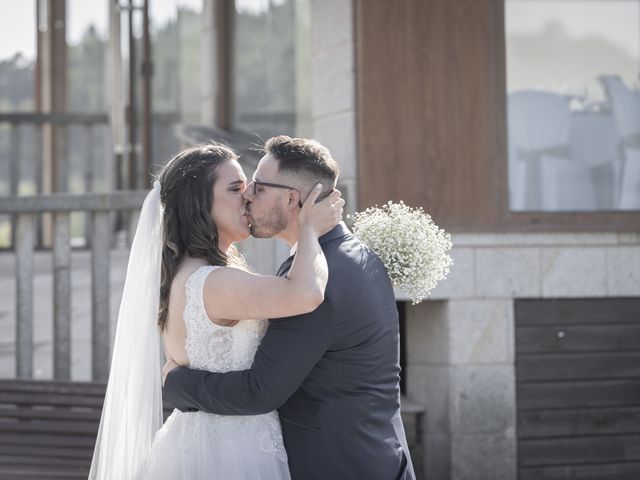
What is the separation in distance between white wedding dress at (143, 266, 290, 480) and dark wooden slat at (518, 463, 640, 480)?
3.43m

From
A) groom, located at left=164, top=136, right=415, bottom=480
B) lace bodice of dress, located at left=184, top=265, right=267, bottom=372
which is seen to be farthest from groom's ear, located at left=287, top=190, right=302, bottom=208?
lace bodice of dress, located at left=184, top=265, right=267, bottom=372

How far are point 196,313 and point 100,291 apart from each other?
3133 mm

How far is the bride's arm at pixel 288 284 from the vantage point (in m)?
3.30

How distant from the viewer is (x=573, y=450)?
6703 mm

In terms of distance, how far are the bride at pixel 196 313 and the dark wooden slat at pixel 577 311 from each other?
9.92ft

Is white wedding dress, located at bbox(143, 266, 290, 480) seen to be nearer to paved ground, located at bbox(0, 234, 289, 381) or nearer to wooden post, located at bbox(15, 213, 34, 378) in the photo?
paved ground, located at bbox(0, 234, 289, 381)

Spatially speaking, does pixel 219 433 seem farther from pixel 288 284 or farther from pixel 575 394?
pixel 575 394

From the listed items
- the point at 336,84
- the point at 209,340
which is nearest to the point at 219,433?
the point at 209,340

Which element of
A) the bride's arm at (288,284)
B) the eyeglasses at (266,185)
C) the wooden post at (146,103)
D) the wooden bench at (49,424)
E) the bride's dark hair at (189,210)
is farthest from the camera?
the wooden post at (146,103)

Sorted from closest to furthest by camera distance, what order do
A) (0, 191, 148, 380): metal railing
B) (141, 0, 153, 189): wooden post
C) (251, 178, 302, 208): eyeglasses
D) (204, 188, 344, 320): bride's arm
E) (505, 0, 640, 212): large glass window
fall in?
1. (204, 188, 344, 320): bride's arm
2. (251, 178, 302, 208): eyeglasses
3. (0, 191, 148, 380): metal railing
4. (505, 0, 640, 212): large glass window
5. (141, 0, 153, 189): wooden post

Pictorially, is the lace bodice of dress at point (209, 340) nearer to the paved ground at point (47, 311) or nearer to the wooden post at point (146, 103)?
the paved ground at point (47, 311)

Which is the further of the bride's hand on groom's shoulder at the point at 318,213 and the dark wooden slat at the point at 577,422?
the dark wooden slat at the point at 577,422

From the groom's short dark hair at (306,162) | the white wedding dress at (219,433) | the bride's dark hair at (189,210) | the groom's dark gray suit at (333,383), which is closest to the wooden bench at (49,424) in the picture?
the white wedding dress at (219,433)

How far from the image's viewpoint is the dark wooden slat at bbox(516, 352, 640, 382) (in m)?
6.68
